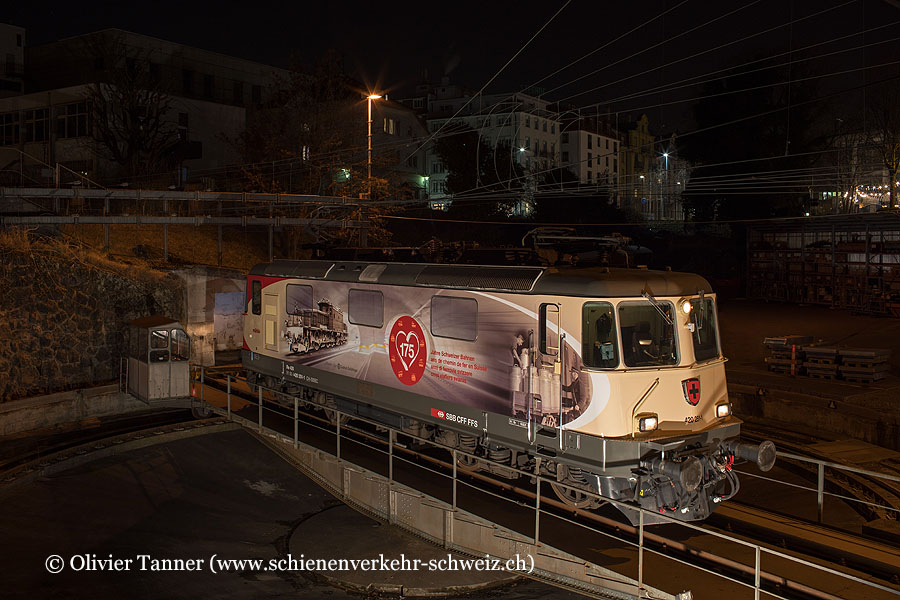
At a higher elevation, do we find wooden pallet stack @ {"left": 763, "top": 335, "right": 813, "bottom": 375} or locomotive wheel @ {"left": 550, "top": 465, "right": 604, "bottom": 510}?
wooden pallet stack @ {"left": 763, "top": 335, "right": 813, "bottom": 375}

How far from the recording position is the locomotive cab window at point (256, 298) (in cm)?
1942

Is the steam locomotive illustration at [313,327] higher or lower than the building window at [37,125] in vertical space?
lower

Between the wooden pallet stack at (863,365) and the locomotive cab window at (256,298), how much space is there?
1865 cm

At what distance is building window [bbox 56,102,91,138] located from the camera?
4469cm

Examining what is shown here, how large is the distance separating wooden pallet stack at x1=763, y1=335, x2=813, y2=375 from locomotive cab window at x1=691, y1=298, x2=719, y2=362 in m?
15.0

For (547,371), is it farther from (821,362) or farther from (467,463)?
(821,362)

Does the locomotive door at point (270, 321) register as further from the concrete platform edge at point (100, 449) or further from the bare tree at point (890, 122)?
the bare tree at point (890, 122)

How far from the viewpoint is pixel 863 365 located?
77.9 feet

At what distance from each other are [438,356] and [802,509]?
29.2 ft

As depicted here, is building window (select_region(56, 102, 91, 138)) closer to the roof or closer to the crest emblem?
the roof

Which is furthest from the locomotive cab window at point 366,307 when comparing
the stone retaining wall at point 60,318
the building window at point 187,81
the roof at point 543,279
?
the building window at point 187,81

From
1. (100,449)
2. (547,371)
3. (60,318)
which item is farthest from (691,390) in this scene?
(60,318)

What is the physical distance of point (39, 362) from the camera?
77.8 ft

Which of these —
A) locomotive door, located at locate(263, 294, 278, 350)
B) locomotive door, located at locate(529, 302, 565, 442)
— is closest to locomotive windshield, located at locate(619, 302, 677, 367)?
locomotive door, located at locate(529, 302, 565, 442)
